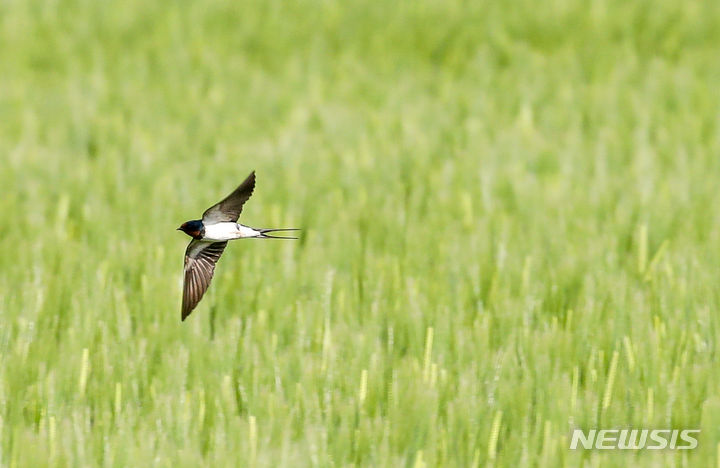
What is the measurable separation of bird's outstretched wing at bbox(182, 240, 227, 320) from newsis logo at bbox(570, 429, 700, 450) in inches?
33.5

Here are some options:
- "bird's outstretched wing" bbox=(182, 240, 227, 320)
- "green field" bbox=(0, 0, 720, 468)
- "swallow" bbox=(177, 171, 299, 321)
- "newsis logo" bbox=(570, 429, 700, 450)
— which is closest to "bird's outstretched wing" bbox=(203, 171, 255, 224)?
"swallow" bbox=(177, 171, 299, 321)

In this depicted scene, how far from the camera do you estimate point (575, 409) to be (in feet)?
7.75

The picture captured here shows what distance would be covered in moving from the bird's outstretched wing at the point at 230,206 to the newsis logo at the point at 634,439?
2.78ft

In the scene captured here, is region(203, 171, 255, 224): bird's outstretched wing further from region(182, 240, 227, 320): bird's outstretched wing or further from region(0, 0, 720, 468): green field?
region(0, 0, 720, 468): green field

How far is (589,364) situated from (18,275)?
5.63 feet

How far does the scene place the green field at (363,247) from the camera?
7.70 ft

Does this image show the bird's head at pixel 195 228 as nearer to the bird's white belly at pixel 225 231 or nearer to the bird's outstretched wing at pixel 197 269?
the bird's white belly at pixel 225 231

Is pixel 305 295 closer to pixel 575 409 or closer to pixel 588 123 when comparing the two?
pixel 575 409

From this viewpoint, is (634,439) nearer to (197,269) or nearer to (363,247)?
(197,269)

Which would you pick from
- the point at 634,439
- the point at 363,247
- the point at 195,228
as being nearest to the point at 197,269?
the point at 195,228

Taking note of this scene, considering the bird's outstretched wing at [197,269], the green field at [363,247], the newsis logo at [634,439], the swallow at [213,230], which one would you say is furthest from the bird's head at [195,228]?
the newsis logo at [634,439]

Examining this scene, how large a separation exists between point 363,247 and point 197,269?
1.26 meters

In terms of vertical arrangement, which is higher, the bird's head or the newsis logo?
the bird's head

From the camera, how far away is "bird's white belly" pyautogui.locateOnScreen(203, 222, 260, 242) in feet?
7.00
